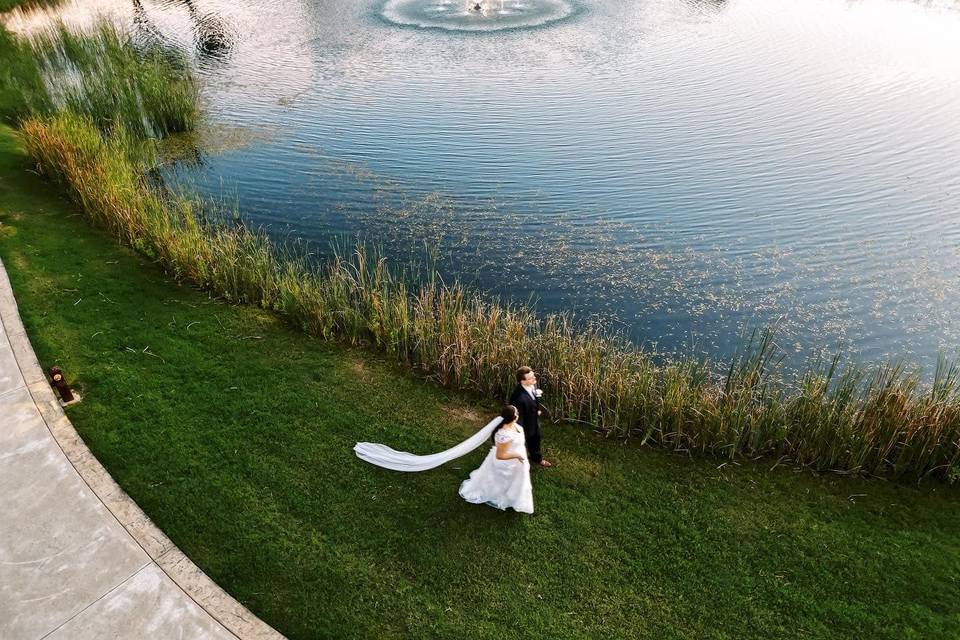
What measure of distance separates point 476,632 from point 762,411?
4602 millimetres

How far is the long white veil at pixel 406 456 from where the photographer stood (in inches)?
291

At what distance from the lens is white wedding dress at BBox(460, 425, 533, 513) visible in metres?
6.84

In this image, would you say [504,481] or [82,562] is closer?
[82,562]

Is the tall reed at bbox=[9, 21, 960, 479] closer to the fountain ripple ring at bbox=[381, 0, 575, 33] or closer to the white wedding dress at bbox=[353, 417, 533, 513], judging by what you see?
the white wedding dress at bbox=[353, 417, 533, 513]

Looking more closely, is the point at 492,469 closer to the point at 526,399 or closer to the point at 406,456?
the point at 526,399

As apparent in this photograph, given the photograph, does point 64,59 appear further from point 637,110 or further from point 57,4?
point 637,110

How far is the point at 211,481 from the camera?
746cm

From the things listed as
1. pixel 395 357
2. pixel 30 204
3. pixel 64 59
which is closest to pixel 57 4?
pixel 64 59

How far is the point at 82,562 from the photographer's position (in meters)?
6.28

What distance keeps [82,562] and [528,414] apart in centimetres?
483

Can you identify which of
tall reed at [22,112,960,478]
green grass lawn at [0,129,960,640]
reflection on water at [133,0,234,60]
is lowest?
green grass lawn at [0,129,960,640]

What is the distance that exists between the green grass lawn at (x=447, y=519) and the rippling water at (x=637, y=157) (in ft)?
10.9

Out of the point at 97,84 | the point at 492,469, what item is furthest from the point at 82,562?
the point at 97,84

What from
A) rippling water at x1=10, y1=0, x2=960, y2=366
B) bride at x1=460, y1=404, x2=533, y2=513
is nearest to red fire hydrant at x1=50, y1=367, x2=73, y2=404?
bride at x1=460, y1=404, x2=533, y2=513
